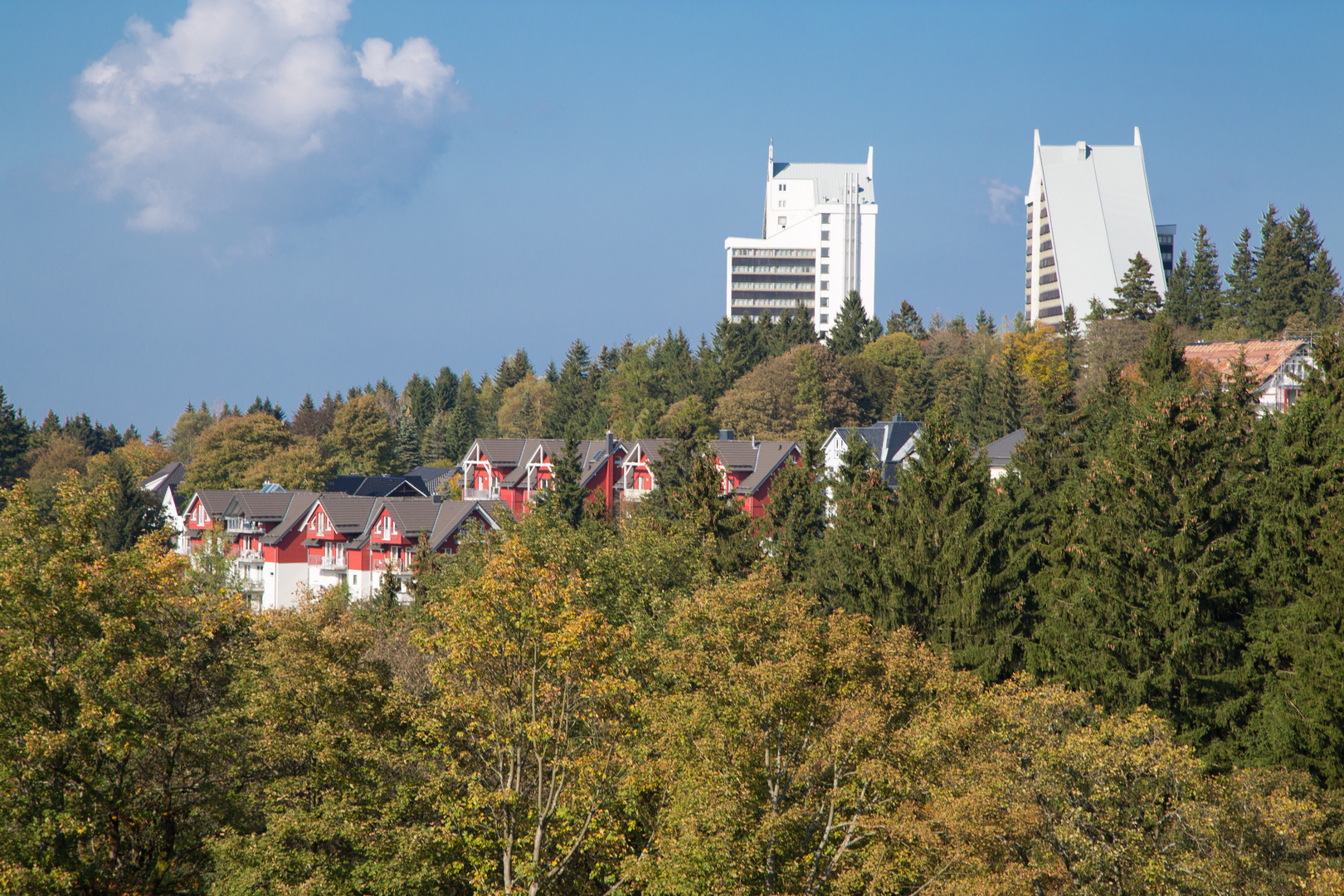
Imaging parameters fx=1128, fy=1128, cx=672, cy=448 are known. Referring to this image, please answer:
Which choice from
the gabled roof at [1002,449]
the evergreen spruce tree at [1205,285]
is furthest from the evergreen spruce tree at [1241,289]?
the gabled roof at [1002,449]

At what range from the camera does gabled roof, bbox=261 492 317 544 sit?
8000 cm

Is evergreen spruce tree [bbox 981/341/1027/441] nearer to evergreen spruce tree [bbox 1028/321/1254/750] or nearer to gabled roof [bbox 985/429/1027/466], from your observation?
gabled roof [bbox 985/429/1027/466]

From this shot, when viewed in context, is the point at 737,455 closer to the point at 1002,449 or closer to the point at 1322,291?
the point at 1002,449

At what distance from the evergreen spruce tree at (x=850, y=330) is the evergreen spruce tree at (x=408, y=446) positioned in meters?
51.0

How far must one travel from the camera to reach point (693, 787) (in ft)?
73.2

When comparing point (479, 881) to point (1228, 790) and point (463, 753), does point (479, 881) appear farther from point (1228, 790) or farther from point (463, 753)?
point (1228, 790)

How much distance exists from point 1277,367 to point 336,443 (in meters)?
94.7

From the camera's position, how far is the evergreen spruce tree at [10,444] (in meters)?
110

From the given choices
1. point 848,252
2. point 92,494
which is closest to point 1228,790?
point 92,494

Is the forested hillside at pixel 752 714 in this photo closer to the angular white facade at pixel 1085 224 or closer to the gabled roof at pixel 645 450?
the gabled roof at pixel 645 450

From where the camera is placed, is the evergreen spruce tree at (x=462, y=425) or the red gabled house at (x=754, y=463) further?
the evergreen spruce tree at (x=462, y=425)

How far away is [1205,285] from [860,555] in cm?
6818

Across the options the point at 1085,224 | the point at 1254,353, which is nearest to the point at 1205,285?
the point at 1254,353

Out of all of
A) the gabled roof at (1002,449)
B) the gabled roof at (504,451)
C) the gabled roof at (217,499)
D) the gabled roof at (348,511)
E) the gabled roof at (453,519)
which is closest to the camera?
the gabled roof at (1002,449)
